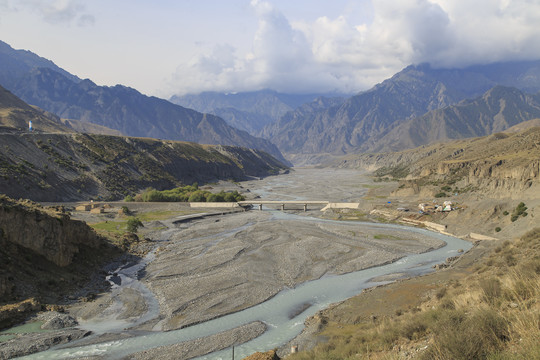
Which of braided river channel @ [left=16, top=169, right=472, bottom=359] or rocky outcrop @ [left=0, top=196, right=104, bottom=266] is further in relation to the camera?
rocky outcrop @ [left=0, top=196, right=104, bottom=266]

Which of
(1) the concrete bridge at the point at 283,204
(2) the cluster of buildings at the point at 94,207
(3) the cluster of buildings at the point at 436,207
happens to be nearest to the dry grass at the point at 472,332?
(3) the cluster of buildings at the point at 436,207

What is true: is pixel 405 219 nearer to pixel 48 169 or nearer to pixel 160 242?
pixel 160 242

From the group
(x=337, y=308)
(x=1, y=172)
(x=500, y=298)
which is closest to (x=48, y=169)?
(x=1, y=172)

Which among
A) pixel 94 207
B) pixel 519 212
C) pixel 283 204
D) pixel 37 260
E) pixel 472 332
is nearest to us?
pixel 472 332

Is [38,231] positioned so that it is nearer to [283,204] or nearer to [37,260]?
[37,260]

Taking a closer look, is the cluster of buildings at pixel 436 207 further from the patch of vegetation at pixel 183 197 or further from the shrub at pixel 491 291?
the shrub at pixel 491 291

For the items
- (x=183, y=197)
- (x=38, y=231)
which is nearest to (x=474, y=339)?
(x=38, y=231)

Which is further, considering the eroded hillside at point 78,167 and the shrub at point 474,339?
the eroded hillside at point 78,167

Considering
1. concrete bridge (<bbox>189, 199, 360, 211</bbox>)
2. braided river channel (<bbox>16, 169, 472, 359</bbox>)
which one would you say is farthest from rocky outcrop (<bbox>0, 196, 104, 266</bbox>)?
concrete bridge (<bbox>189, 199, 360, 211</bbox>)

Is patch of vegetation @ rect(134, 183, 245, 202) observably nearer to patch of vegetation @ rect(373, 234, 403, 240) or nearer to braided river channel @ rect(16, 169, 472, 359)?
braided river channel @ rect(16, 169, 472, 359)
